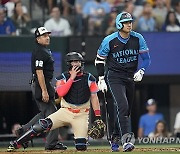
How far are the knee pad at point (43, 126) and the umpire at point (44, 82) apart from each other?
31.2 inches

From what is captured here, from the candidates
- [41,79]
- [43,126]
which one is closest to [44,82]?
[41,79]

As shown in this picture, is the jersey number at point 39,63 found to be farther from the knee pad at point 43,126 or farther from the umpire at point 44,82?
the knee pad at point 43,126

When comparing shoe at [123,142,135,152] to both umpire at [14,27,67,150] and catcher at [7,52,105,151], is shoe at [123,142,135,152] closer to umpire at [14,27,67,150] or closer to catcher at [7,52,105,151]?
catcher at [7,52,105,151]

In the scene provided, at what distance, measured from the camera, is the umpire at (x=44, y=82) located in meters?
11.7

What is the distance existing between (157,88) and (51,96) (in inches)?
340

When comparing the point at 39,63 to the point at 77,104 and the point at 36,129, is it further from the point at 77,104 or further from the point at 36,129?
the point at 36,129

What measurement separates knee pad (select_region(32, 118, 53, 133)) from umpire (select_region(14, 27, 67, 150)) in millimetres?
792

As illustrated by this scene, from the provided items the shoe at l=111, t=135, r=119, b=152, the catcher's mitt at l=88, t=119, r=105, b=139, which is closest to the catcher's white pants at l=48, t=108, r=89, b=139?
the catcher's mitt at l=88, t=119, r=105, b=139

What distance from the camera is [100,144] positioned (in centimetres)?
1492

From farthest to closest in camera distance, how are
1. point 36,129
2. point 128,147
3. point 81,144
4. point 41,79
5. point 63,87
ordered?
point 41,79, point 81,144, point 63,87, point 36,129, point 128,147

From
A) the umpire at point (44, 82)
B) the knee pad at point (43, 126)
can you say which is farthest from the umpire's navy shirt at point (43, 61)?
the knee pad at point (43, 126)

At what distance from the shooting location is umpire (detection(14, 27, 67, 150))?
11.7 meters

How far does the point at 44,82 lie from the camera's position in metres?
11.7

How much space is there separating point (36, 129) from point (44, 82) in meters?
1.13
